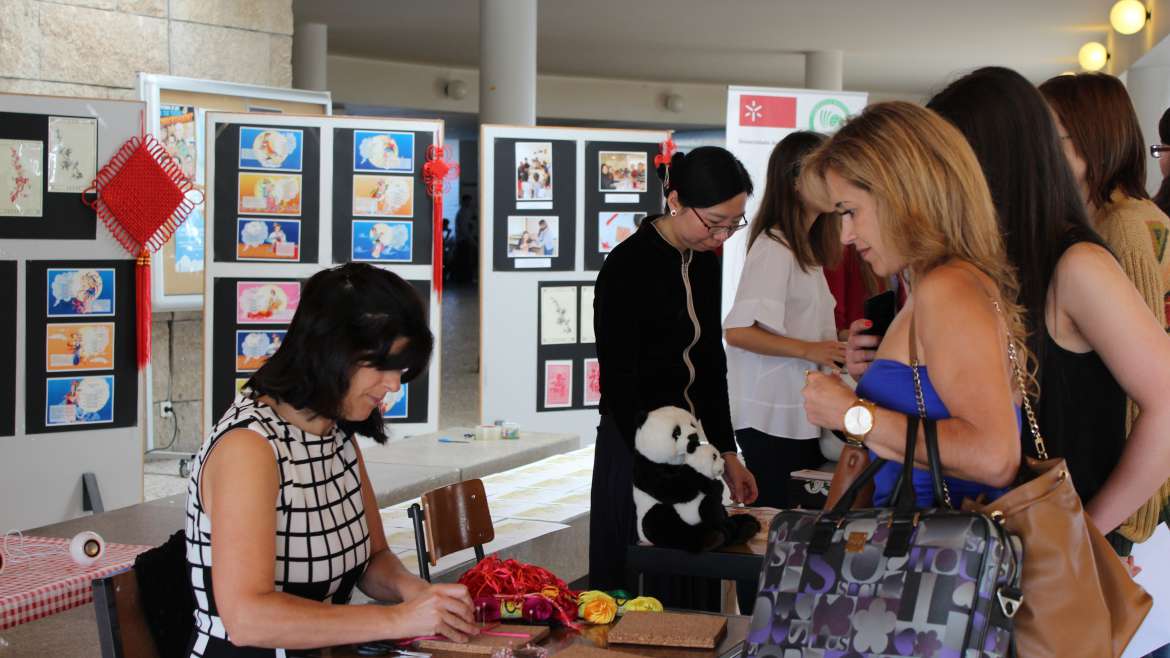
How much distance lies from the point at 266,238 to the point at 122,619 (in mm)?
4181

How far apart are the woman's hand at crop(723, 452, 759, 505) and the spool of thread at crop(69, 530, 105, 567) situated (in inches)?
58.1

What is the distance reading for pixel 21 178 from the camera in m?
4.95

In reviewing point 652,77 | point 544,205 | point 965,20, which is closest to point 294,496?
point 544,205

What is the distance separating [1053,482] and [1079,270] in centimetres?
40

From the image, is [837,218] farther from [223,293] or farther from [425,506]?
[223,293]

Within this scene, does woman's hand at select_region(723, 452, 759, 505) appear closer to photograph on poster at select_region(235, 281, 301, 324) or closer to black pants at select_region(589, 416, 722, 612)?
black pants at select_region(589, 416, 722, 612)

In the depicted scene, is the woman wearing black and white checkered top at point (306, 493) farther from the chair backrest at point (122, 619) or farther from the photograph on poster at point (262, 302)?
the photograph on poster at point (262, 302)

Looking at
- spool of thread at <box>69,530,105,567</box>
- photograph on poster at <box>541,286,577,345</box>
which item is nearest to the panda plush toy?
spool of thread at <box>69,530,105,567</box>

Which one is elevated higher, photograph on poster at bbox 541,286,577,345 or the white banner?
the white banner

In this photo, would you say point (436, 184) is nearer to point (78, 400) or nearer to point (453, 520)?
point (78, 400)

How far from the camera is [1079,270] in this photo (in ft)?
5.77

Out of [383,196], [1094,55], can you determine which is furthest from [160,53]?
[1094,55]

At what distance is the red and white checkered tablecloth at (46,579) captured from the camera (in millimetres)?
2262

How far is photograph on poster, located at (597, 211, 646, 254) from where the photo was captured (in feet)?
23.0
